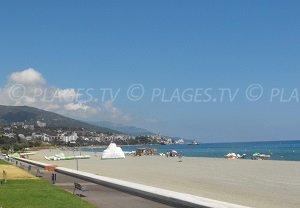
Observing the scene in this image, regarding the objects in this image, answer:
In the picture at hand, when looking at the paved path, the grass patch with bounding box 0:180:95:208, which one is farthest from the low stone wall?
the grass patch with bounding box 0:180:95:208

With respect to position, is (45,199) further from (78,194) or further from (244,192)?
(244,192)

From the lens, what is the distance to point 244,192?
19500 mm

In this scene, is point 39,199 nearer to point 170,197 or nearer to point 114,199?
point 114,199

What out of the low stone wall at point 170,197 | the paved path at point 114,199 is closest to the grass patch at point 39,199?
the paved path at point 114,199

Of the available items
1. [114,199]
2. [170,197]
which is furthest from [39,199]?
[170,197]

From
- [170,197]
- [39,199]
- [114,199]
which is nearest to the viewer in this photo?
[170,197]

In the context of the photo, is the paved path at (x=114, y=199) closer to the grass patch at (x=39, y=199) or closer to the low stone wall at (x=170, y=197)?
the low stone wall at (x=170, y=197)

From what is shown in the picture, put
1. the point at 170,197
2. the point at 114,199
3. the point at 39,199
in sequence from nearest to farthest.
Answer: the point at 170,197, the point at 114,199, the point at 39,199

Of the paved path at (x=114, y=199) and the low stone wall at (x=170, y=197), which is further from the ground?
the low stone wall at (x=170, y=197)

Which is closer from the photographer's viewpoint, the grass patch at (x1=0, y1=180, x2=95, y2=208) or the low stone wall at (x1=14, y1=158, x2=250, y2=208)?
the low stone wall at (x1=14, y1=158, x2=250, y2=208)

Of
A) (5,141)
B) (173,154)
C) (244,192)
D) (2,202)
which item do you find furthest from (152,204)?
(5,141)

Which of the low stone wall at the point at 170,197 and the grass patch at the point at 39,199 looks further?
the grass patch at the point at 39,199

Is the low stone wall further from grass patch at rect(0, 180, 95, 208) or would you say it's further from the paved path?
grass patch at rect(0, 180, 95, 208)

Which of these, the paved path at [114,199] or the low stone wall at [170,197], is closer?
the low stone wall at [170,197]
